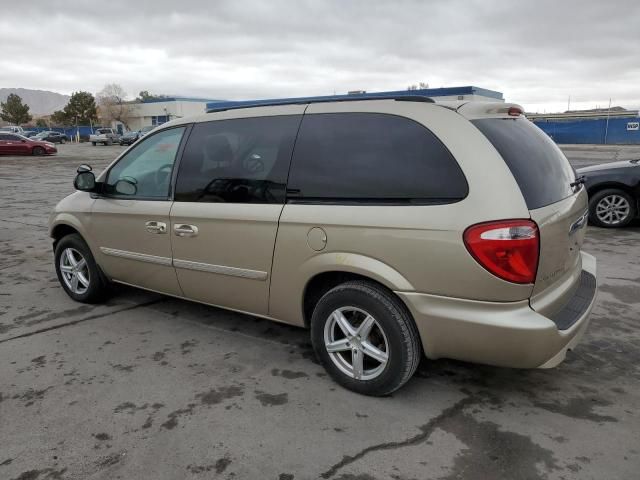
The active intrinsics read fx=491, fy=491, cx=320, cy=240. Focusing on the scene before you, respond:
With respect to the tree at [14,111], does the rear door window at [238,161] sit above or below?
below

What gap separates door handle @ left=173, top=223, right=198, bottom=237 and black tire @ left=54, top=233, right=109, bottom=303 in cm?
133

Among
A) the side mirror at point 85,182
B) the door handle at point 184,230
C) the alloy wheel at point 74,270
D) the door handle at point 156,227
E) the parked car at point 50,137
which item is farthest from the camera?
the parked car at point 50,137

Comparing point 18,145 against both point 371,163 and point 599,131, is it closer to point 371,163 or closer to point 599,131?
point 371,163

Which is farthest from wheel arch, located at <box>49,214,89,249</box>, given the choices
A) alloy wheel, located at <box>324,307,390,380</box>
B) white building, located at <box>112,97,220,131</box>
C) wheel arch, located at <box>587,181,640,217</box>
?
white building, located at <box>112,97,220,131</box>

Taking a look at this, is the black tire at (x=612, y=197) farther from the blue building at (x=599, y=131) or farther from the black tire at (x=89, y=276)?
the blue building at (x=599, y=131)

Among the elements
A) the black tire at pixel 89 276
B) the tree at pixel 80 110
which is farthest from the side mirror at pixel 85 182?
the tree at pixel 80 110

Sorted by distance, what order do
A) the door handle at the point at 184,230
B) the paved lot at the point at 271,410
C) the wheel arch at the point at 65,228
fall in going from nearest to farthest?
1. the paved lot at the point at 271,410
2. the door handle at the point at 184,230
3. the wheel arch at the point at 65,228

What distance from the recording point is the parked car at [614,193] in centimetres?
758

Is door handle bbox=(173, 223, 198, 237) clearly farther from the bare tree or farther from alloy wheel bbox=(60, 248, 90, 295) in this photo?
the bare tree

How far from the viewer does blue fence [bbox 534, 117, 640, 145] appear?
131 ft

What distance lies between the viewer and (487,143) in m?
2.62

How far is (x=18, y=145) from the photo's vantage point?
30.0 metres

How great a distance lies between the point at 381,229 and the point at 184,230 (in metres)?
1.64

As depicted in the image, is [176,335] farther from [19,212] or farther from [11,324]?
[19,212]
